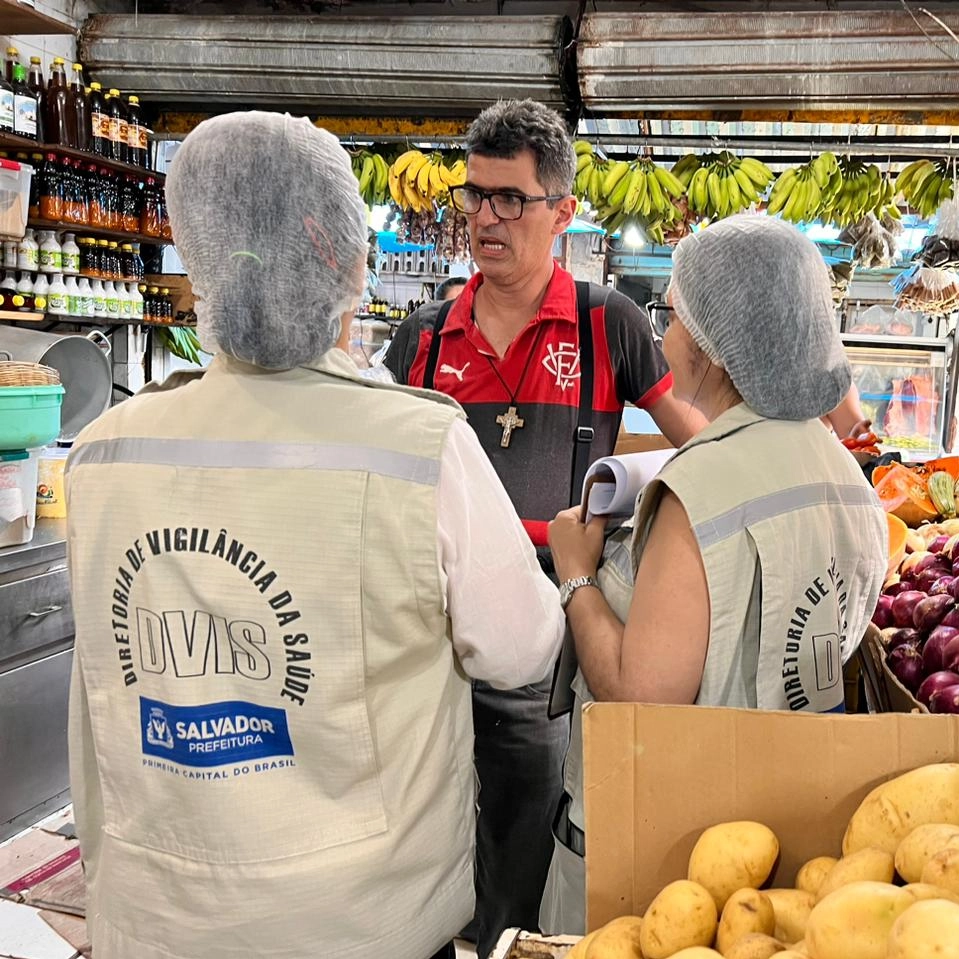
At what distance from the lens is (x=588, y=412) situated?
2.40 m

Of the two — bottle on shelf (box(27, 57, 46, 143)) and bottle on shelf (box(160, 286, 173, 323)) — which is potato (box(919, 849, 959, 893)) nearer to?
bottle on shelf (box(27, 57, 46, 143))

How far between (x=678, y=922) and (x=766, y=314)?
0.84m

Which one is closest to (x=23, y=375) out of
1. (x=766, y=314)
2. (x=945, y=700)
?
(x=766, y=314)

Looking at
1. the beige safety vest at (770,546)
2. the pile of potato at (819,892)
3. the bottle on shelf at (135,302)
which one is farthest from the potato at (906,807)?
the bottle on shelf at (135,302)

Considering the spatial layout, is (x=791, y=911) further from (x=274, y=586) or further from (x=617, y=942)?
(x=274, y=586)

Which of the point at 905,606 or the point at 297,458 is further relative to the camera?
the point at 905,606

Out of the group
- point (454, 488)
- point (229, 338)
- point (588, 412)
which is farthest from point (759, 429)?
point (588, 412)

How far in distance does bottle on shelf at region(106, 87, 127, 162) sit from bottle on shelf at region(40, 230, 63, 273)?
1.76ft

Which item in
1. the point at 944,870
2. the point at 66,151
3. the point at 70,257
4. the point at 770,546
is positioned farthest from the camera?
the point at 70,257

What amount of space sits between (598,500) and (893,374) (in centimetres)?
662

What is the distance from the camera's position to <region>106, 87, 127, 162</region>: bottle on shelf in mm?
4641

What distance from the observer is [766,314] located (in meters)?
1.39

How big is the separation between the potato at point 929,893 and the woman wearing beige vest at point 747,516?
0.55m

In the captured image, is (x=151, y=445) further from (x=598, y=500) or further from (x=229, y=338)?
(x=598, y=500)
